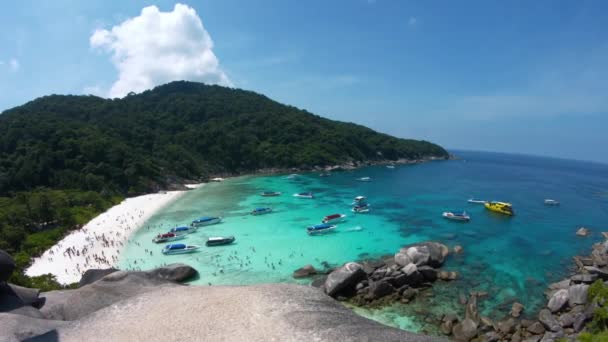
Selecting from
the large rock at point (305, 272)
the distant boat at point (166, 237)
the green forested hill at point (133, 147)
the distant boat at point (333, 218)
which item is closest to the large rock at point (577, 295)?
the large rock at point (305, 272)

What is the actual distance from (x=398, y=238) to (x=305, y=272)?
43.8 ft

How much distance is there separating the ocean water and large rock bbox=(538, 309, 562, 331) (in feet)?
2.99

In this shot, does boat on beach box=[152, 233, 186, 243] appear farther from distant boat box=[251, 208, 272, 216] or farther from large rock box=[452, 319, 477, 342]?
large rock box=[452, 319, 477, 342]

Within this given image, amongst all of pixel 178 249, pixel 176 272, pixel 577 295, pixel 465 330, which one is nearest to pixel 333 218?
pixel 178 249

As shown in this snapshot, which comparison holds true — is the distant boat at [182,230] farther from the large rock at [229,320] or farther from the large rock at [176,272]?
the large rock at [229,320]

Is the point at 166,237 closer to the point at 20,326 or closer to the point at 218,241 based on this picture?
the point at 218,241

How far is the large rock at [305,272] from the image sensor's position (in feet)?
78.9

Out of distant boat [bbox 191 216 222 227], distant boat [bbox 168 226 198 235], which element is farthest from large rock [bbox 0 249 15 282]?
distant boat [bbox 191 216 222 227]

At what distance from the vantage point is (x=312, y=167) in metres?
89.3

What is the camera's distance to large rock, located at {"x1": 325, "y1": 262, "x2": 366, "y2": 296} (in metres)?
20.6

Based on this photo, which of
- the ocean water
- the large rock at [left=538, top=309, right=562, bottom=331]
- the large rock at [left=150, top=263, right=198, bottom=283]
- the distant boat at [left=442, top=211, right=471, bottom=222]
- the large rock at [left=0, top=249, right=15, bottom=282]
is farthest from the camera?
the distant boat at [left=442, top=211, right=471, bottom=222]

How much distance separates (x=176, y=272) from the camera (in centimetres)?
2325

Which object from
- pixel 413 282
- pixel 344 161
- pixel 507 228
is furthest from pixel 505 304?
pixel 344 161

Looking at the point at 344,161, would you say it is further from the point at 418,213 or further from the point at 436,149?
the point at 436,149
